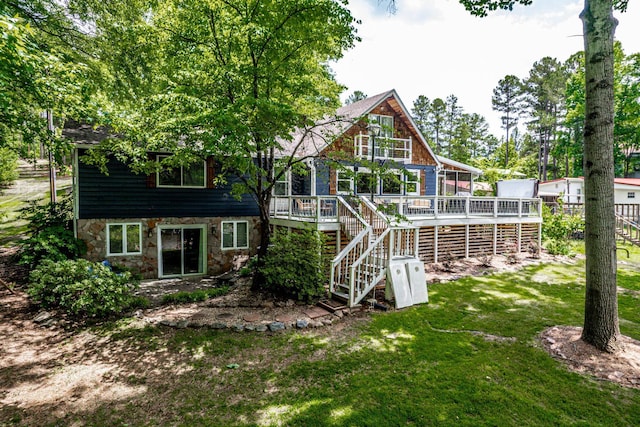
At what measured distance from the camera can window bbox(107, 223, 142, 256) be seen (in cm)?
1091

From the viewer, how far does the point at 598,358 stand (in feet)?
15.9

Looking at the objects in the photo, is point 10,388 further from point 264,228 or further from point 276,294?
point 264,228

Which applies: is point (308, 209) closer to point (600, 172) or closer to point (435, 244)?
point (435, 244)

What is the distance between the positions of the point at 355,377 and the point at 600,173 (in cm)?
467

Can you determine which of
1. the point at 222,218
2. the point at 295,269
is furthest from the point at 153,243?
the point at 295,269

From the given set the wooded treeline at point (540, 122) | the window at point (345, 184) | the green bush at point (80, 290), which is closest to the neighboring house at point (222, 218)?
the window at point (345, 184)

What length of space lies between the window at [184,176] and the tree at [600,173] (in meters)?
10.7

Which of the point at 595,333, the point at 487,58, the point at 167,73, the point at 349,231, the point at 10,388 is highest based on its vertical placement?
the point at 487,58

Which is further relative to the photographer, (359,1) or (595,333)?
(359,1)

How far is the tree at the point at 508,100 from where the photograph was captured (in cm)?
3756

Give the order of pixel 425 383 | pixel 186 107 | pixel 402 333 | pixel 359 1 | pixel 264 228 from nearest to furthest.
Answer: pixel 425 383 < pixel 402 333 < pixel 186 107 < pixel 359 1 < pixel 264 228

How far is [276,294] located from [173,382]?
11.8 ft

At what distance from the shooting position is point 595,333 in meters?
5.06

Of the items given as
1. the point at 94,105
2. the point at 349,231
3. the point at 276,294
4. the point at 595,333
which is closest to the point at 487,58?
the point at 349,231
